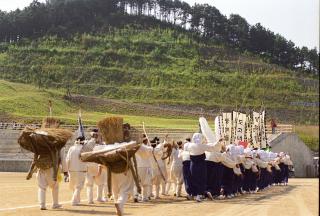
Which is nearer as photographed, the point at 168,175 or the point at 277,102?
the point at 168,175

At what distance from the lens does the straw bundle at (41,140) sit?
13570mm

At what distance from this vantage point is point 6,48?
110 metres

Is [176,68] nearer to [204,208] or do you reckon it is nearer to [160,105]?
[160,105]

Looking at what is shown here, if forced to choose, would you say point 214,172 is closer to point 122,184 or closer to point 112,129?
point 112,129

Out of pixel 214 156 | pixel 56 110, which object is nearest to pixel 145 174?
pixel 214 156

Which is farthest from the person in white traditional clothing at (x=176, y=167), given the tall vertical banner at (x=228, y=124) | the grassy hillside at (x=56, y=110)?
the grassy hillside at (x=56, y=110)

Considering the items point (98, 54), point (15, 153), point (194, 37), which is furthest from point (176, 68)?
point (15, 153)

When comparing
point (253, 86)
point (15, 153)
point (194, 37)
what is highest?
point (194, 37)

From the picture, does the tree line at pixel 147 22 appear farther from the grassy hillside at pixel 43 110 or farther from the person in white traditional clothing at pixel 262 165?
the person in white traditional clothing at pixel 262 165

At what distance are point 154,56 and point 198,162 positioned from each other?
9245 centimetres

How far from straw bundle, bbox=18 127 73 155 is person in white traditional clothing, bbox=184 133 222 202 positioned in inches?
147

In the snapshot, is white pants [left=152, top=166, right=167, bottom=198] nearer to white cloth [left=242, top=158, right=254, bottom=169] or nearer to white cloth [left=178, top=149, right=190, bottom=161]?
white cloth [left=178, top=149, right=190, bottom=161]

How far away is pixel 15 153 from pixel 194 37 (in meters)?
84.0

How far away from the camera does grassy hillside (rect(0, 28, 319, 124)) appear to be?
86.2m
